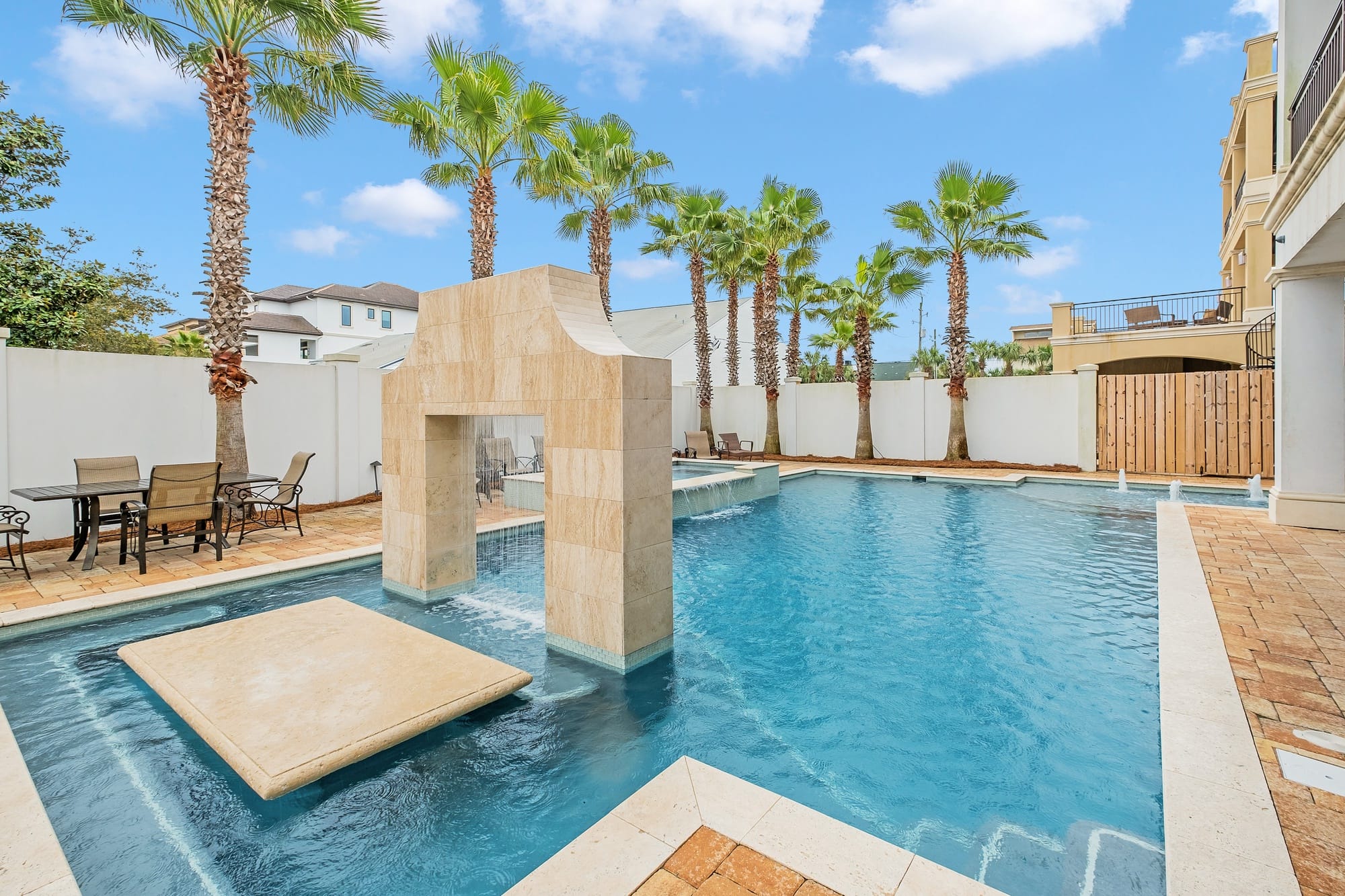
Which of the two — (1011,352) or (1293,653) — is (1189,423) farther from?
(1011,352)

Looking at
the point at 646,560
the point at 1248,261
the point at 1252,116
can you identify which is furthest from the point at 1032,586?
the point at 1252,116

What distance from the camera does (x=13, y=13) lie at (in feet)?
46.1

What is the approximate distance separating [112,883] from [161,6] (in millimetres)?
11229

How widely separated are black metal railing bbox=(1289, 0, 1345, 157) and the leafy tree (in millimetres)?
21930

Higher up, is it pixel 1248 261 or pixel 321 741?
pixel 1248 261

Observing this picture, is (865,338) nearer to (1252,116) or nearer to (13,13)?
(1252,116)

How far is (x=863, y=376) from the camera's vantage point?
19.4m

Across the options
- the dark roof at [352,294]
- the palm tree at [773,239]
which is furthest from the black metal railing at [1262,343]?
the dark roof at [352,294]

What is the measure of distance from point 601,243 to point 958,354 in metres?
10.6

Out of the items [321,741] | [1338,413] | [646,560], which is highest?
[1338,413]

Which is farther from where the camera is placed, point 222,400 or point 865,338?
point 865,338

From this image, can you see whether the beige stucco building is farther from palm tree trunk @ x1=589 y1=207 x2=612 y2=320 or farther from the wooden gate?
palm tree trunk @ x1=589 y1=207 x2=612 y2=320

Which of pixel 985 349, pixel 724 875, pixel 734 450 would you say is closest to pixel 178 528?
pixel 724 875

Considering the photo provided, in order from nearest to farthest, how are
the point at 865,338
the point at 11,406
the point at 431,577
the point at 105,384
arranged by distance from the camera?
1. the point at 431,577
2. the point at 11,406
3. the point at 105,384
4. the point at 865,338
